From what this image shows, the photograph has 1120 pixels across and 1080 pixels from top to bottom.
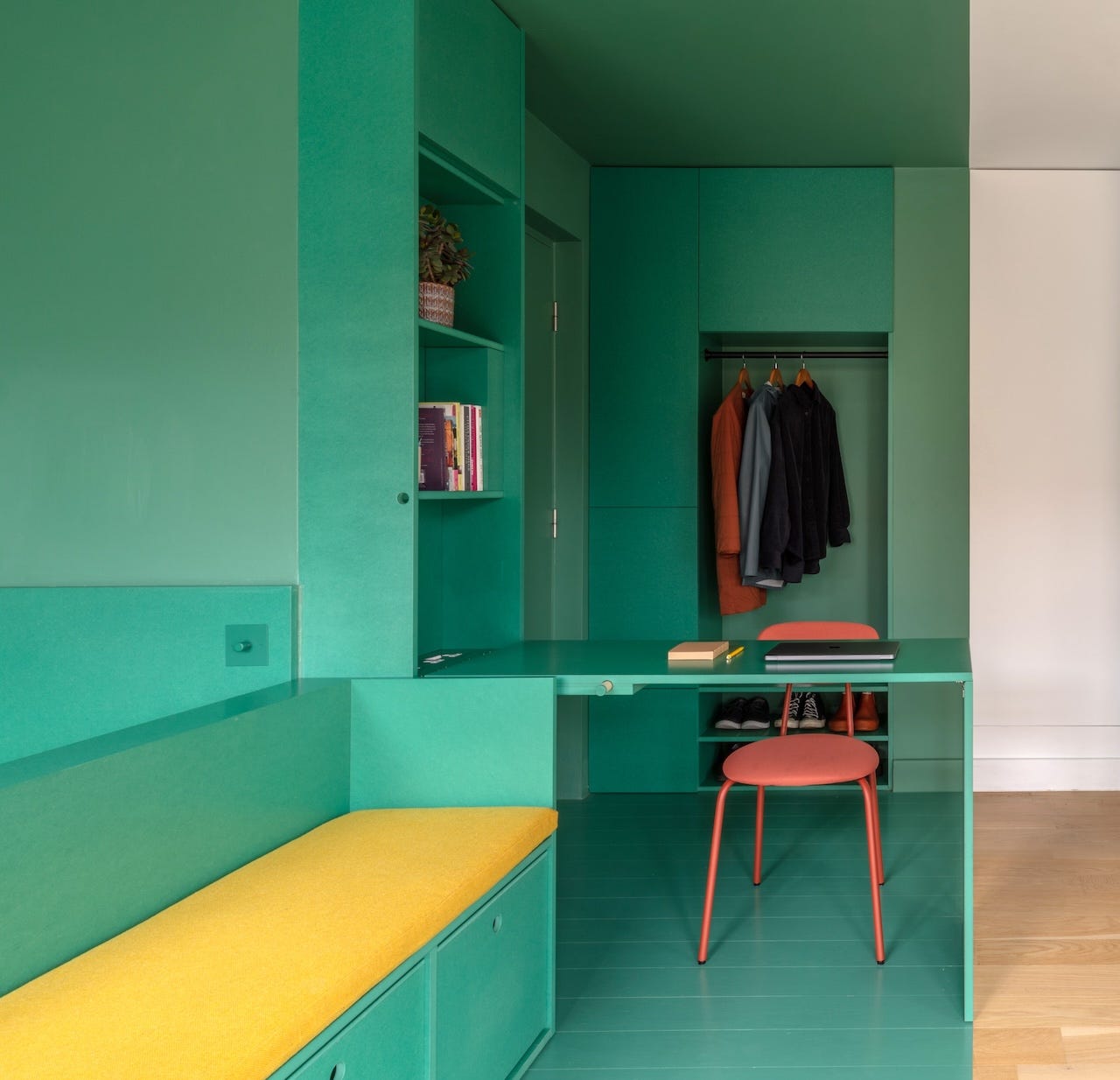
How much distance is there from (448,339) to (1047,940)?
2340 millimetres

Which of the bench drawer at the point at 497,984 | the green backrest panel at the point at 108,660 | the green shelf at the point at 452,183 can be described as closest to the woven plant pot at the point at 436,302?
the green shelf at the point at 452,183

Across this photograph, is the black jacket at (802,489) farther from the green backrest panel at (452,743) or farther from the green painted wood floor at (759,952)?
the green backrest panel at (452,743)

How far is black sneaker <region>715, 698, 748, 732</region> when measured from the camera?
200 inches

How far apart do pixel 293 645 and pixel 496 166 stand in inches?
57.4

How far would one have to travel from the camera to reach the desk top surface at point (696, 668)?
2785 millimetres

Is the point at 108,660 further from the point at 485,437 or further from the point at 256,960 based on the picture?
the point at 256,960

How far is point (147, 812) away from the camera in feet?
6.72

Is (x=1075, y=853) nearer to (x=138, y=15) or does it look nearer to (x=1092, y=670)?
(x=1092, y=670)

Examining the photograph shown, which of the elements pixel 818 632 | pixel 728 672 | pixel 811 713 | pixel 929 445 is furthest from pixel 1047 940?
pixel 929 445

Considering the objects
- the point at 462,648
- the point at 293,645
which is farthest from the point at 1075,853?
the point at 293,645

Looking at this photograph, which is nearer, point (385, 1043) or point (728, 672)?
point (385, 1043)

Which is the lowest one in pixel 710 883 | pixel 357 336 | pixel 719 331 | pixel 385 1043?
pixel 710 883

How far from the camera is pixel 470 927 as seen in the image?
2.24m

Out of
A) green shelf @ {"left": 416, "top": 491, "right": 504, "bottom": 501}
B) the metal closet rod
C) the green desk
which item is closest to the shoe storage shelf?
the metal closet rod
